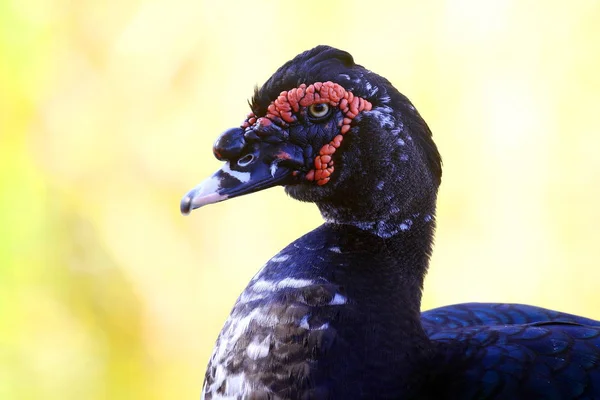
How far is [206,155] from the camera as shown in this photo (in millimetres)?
3787

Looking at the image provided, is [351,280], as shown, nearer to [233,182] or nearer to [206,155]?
[233,182]

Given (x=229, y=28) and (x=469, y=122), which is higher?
(x=229, y=28)

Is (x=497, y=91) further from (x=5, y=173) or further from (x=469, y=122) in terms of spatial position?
(x=5, y=173)

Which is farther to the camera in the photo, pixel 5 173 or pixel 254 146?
pixel 5 173

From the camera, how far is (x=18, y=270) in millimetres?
3652

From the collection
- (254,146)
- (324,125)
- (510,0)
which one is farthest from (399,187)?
(510,0)

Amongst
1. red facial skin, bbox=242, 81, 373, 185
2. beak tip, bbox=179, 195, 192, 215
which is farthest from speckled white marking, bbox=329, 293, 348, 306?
beak tip, bbox=179, 195, 192, 215

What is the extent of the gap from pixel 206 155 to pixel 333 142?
1.94 m

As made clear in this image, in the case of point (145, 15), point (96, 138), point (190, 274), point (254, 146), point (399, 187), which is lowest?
point (190, 274)

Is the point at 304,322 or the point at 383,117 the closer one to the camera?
the point at 304,322

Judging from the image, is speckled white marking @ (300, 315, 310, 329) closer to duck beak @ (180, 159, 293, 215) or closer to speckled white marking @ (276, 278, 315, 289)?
speckled white marking @ (276, 278, 315, 289)

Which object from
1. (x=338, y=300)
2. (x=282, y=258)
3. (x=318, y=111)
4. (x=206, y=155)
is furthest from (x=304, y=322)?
(x=206, y=155)

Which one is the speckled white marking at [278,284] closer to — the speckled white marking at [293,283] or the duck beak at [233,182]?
the speckled white marking at [293,283]

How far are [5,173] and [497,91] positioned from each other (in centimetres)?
234
